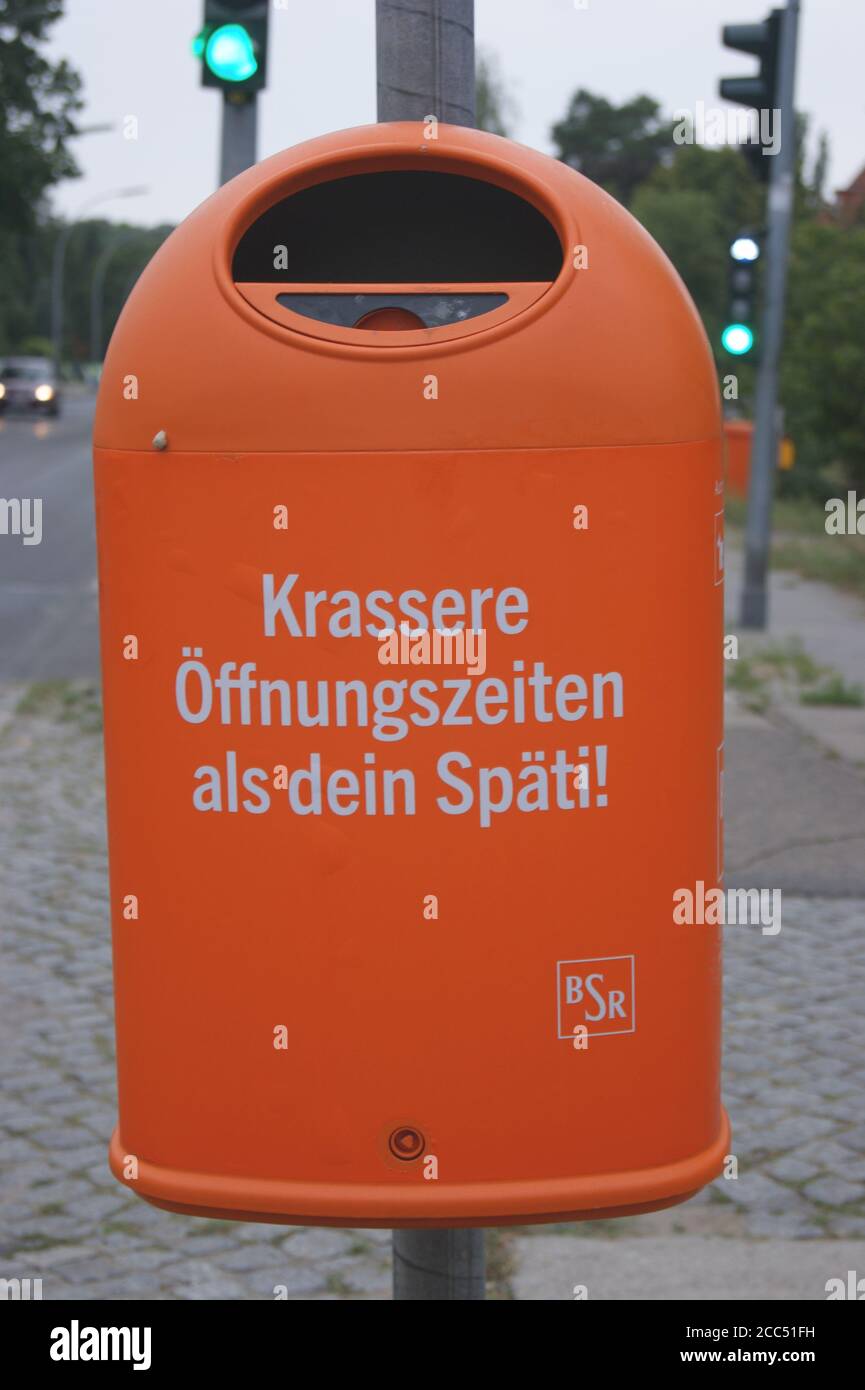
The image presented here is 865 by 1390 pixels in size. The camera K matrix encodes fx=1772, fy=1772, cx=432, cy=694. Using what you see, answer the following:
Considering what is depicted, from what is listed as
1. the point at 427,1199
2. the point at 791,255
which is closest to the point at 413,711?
the point at 427,1199

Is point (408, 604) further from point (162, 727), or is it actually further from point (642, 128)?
point (642, 128)

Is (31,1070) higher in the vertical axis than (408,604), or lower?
lower

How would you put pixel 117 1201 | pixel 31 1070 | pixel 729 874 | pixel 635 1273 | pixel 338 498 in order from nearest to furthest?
pixel 338 498
pixel 635 1273
pixel 117 1201
pixel 31 1070
pixel 729 874

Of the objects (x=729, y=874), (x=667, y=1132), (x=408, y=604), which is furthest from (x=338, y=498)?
(x=729, y=874)

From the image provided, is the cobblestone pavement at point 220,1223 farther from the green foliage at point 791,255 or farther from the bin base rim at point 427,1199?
the green foliage at point 791,255

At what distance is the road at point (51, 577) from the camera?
38.2ft

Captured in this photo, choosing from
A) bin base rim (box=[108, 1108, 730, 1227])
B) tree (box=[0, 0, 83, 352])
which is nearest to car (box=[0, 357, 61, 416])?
tree (box=[0, 0, 83, 352])

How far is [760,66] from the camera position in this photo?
1159 cm

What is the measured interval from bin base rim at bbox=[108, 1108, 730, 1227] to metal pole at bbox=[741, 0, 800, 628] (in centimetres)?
1093

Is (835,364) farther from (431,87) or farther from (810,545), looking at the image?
(431,87)

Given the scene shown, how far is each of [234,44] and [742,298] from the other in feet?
23.5

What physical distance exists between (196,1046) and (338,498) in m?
0.73

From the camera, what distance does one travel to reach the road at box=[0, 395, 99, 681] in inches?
459

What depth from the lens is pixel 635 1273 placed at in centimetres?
362
